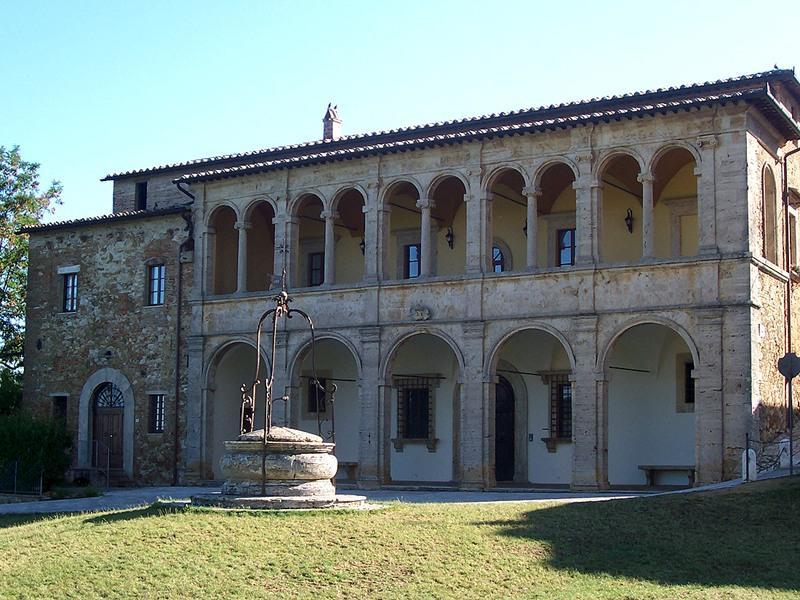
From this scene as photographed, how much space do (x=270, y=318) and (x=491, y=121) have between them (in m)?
7.00

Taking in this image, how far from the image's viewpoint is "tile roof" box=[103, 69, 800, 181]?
81.0 feet

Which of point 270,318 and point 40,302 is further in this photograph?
point 40,302

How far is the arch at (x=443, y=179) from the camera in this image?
2634 centimetres

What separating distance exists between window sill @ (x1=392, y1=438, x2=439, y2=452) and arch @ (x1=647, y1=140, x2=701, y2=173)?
29.2 ft

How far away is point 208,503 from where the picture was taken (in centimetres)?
1753

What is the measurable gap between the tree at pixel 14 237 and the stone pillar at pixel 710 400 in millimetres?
25683

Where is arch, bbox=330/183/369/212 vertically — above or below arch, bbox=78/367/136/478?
above

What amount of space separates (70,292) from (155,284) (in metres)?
3.26

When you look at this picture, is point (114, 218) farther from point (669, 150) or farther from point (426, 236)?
point (669, 150)

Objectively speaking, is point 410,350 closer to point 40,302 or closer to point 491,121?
point 491,121

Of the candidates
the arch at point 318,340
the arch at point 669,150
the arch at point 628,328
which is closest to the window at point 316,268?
the arch at point 318,340

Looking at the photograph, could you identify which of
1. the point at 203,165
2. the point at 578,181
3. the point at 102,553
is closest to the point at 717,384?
the point at 578,181

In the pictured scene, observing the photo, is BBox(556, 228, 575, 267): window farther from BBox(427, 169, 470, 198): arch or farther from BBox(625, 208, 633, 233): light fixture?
BBox(427, 169, 470, 198): arch

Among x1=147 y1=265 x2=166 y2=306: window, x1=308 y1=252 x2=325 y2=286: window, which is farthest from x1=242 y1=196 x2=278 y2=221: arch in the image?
x1=147 y1=265 x2=166 y2=306: window
